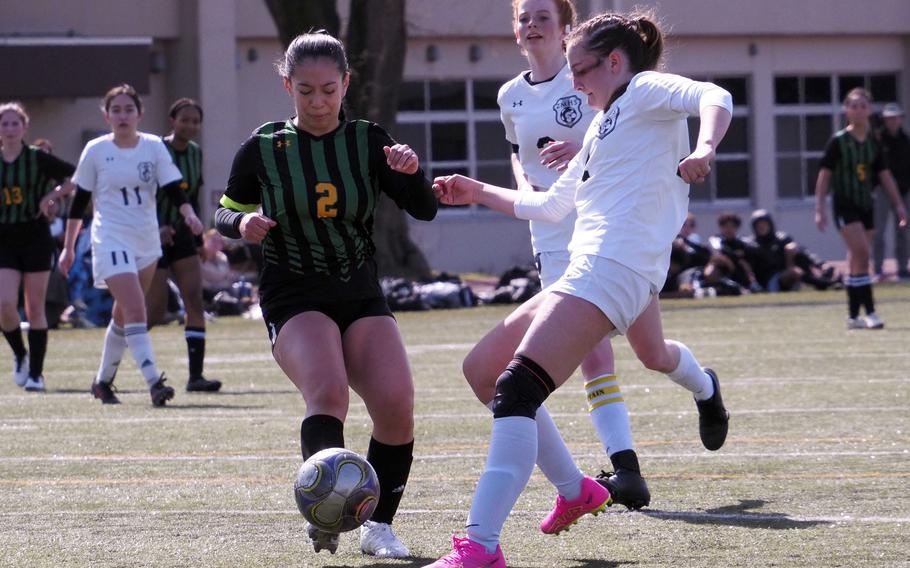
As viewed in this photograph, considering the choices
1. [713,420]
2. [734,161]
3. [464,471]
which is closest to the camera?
[713,420]

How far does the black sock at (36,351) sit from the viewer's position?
11.8 m

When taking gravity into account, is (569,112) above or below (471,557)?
above

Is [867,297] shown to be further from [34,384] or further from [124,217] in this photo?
[34,384]

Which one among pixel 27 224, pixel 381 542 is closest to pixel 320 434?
pixel 381 542

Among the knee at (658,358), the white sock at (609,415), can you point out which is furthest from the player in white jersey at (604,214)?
the knee at (658,358)

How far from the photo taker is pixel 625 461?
6.00 m

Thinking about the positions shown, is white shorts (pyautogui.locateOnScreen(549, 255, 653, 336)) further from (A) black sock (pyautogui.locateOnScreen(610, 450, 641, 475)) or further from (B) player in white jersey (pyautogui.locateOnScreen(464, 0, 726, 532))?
(A) black sock (pyautogui.locateOnScreen(610, 450, 641, 475))

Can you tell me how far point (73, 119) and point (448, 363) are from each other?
1855cm

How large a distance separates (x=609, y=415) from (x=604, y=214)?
143cm

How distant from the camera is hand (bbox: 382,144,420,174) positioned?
5.19 metres

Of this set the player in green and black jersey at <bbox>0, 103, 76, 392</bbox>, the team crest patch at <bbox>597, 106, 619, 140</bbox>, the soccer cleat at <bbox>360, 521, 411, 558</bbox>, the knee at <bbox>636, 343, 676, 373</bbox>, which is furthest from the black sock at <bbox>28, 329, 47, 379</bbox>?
the team crest patch at <bbox>597, 106, 619, 140</bbox>

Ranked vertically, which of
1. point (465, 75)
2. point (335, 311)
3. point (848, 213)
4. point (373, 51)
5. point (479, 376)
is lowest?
point (479, 376)

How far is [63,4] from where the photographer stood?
2944 cm

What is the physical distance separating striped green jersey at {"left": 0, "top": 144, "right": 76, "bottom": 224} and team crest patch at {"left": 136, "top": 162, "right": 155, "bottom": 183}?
4.61 feet
